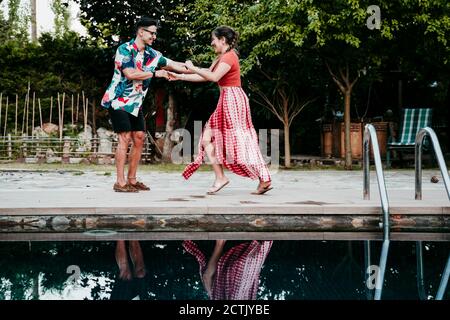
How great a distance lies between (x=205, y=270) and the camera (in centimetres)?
357

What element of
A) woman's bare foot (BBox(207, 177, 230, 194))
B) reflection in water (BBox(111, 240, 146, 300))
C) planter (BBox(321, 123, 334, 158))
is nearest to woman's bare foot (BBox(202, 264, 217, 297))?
reflection in water (BBox(111, 240, 146, 300))

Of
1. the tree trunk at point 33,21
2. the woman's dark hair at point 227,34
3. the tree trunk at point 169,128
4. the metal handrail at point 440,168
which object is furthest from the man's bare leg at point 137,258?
the tree trunk at point 33,21

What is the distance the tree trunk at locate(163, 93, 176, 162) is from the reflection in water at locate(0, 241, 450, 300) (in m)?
11.3

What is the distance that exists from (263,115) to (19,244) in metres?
11.5

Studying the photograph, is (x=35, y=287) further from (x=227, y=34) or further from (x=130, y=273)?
(x=227, y=34)

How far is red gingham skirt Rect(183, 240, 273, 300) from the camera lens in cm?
298

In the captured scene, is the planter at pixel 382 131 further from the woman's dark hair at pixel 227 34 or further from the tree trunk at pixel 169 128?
the woman's dark hair at pixel 227 34

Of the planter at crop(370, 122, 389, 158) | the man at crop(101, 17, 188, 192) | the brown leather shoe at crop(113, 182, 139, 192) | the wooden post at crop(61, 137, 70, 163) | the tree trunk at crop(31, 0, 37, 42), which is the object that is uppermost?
the tree trunk at crop(31, 0, 37, 42)

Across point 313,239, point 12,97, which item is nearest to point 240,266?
point 313,239

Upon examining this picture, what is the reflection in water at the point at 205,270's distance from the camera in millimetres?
3018

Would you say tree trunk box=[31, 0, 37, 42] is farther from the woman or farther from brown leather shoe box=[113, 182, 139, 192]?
the woman

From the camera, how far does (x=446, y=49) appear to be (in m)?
11.1

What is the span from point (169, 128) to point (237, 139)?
9.88 meters

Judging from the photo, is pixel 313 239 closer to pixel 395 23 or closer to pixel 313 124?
pixel 395 23
